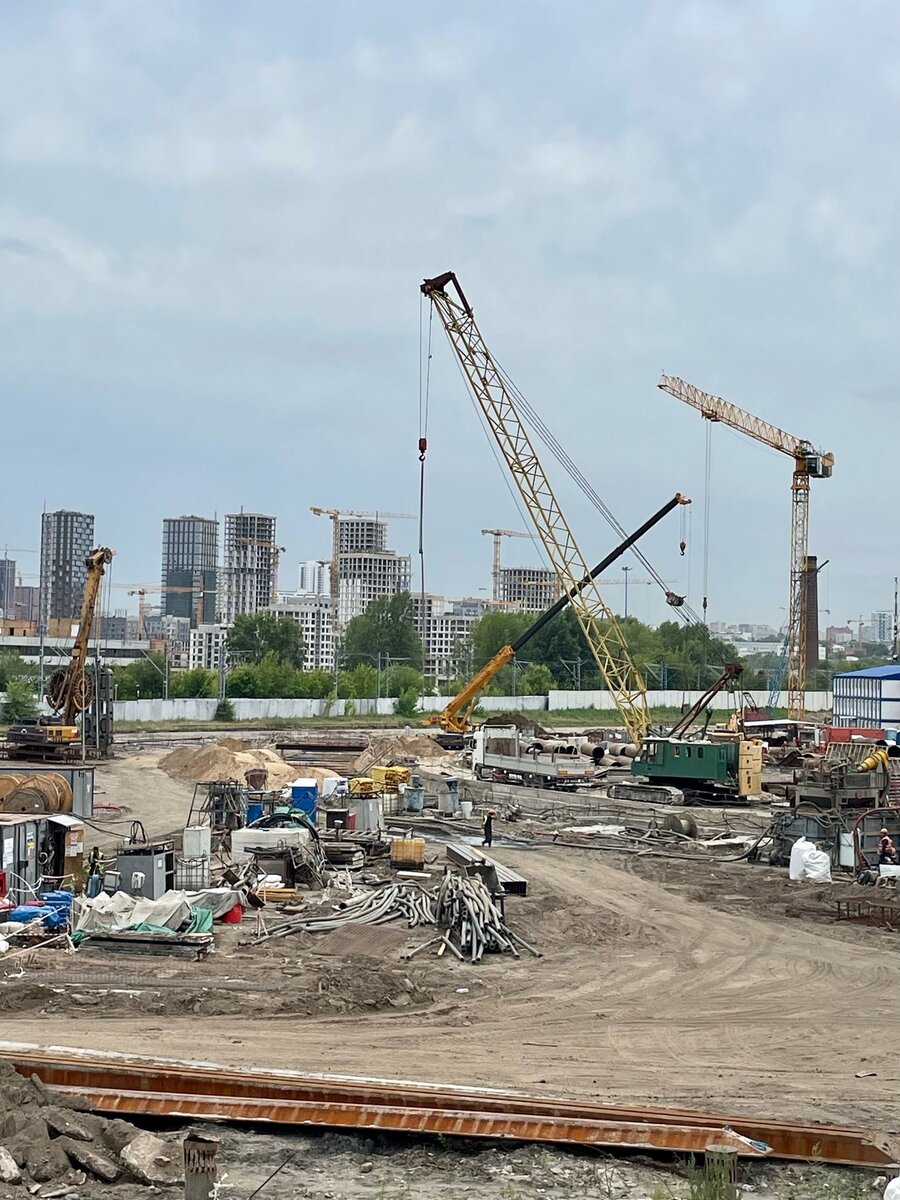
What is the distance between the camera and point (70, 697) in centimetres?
5600

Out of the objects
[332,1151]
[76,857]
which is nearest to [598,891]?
[76,857]

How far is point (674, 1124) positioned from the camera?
12180mm

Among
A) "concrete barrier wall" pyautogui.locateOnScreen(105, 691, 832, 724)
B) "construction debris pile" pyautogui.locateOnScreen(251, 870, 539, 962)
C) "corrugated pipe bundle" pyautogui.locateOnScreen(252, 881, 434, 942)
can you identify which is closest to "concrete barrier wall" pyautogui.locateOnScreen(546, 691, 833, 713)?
"concrete barrier wall" pyautogui.locateOnScreen(105, 691, 832, 724)

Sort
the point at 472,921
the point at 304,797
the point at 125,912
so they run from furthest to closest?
the point at 304,797
the point at 472,921
the point at 125,912

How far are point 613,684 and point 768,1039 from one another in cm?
4764

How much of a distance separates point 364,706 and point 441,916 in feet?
254

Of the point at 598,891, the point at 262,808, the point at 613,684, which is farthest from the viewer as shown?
the point at 613,684

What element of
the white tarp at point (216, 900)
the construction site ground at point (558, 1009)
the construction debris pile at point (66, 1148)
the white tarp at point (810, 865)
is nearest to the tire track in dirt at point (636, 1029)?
the construction site ground at point (558, 1009)

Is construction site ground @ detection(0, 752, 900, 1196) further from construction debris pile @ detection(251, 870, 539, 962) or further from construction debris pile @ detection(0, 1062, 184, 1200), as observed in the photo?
construction debris pile @ detection(0, 1062, 184, 1200)

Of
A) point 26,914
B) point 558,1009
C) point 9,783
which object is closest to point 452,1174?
point 558,1009

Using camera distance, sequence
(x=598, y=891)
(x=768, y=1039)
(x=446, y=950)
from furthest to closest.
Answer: (x=598, y=891) → (x=446, y=950) → (x=768, y=1039)

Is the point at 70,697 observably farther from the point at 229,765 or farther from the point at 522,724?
the point at 522,724

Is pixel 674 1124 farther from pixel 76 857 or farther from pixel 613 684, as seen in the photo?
pixel 613 684

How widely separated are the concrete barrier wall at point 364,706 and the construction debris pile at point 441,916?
2503 inches
